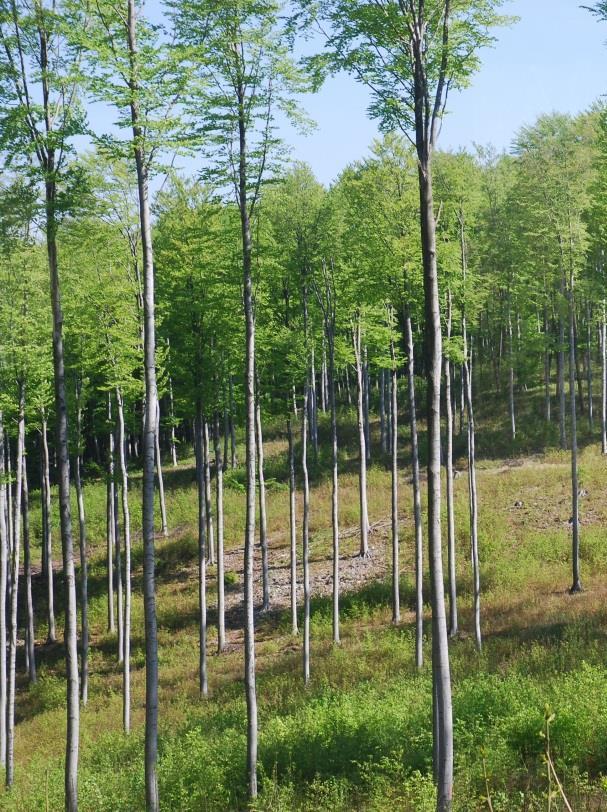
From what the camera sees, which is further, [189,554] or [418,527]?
[189,554]

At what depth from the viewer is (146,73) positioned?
32.5 feet

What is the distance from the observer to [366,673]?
60.4ft

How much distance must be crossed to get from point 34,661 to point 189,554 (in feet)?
27.8

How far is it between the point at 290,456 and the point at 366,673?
7.18m

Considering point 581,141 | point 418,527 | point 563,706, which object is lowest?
point 563,706

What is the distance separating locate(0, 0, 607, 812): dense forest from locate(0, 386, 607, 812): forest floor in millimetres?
97

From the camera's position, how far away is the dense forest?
10094mm

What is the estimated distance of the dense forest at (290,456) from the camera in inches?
397

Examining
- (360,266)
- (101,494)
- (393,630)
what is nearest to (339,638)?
(393,630)

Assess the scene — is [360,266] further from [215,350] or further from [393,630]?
[393,630]

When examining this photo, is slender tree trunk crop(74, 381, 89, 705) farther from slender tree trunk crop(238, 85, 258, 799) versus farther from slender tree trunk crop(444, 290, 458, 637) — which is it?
slender tree trunk crop(444, 290, 458, 637)

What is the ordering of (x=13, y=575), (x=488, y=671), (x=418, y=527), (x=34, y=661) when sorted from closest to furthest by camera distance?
1. (x=488, y=671)
2. (x=418, y=527)
3. (x=13, y=575)
4. (x=34, y=661)

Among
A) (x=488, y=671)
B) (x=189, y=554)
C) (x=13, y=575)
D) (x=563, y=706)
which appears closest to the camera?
(x=563, y=706)

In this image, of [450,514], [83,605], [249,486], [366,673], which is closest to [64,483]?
[249,486]
